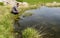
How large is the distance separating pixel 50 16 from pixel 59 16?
2.64 ft

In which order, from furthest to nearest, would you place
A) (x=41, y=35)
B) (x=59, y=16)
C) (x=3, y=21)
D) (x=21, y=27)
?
(x=59, y=16), (x=21, y=27), (x=3, y=21), (x=41, y=35)

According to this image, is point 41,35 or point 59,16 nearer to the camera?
point 41,35

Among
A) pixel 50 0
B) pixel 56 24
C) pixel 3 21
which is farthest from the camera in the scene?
pixel 50 0

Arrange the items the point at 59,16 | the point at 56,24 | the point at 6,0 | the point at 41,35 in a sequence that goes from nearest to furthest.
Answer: the point at 41,35
the point at 56,24
the point at 59,16
the point at 6,0

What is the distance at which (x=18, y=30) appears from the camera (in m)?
12.1

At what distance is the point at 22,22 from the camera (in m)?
14.0

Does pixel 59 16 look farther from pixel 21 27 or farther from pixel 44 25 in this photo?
pixel 21 27

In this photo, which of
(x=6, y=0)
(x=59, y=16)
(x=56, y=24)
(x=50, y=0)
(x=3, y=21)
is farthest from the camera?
(x=50, y=0)

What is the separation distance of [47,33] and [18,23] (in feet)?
9.97

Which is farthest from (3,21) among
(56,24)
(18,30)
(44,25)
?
(56,24)

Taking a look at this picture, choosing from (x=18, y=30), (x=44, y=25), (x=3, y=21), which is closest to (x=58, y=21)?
(x=44, y=25)

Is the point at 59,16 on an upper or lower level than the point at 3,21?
lower

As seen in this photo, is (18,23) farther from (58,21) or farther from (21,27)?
(58,21)

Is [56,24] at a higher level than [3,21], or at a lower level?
lower
